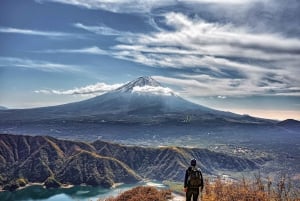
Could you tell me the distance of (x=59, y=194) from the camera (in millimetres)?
180000

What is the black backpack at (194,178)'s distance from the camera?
21922mm

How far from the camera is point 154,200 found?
40781mm

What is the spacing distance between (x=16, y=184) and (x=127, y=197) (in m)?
161

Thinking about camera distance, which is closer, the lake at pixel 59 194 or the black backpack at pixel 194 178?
the black backpack at pixel 194 178

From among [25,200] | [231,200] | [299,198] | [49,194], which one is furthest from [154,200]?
[49,194]

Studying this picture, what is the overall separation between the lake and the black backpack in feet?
460

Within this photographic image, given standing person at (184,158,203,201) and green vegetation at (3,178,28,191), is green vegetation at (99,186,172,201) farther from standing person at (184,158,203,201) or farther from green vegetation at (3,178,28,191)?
green vegetation at (3,178,28,191)

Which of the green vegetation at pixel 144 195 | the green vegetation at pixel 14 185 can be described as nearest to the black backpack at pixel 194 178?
the green vegetation at pixel 144 195

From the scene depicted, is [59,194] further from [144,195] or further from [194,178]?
[194,178]

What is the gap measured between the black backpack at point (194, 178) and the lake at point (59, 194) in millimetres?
140089

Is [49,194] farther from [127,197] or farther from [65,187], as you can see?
[127,197]

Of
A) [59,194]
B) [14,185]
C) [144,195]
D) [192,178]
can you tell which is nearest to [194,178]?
[192,178]

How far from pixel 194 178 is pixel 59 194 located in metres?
168

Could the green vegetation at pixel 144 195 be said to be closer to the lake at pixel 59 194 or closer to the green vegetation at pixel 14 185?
the lake at pixel 59 194
